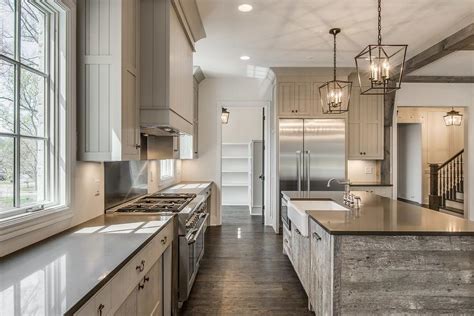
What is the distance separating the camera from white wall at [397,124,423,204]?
9250mm

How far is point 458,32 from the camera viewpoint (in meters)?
4.06

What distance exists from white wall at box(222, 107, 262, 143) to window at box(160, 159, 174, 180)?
3512 millimetres

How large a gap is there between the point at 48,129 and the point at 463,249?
264cm

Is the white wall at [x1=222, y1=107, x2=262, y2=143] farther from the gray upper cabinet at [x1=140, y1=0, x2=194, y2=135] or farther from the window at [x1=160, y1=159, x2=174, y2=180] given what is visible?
the gray upper cabinet at [x1=140, y1=0, x2=194, y2=135]

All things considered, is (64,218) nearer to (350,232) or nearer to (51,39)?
(51,39)

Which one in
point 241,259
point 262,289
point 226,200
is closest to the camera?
point 262,289

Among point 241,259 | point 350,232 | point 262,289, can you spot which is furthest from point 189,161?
point 350,232

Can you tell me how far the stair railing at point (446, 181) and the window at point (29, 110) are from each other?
27.1 ft

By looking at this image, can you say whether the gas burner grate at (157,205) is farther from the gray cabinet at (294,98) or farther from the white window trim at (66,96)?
the gray cabinet at (294,98)

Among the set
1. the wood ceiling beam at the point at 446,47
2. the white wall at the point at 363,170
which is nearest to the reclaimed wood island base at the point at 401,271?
the wood ceiling beam at the point at 446,47

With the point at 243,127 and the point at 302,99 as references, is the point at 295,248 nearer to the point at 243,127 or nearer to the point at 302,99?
the point at 302,99

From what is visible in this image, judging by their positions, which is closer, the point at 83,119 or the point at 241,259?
the point at 83,119

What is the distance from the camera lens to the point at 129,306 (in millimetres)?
1749

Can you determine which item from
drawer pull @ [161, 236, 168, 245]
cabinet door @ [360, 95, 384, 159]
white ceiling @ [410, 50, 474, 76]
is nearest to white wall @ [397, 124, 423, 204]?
white ceiling @ [410, 50, 474, 76]
